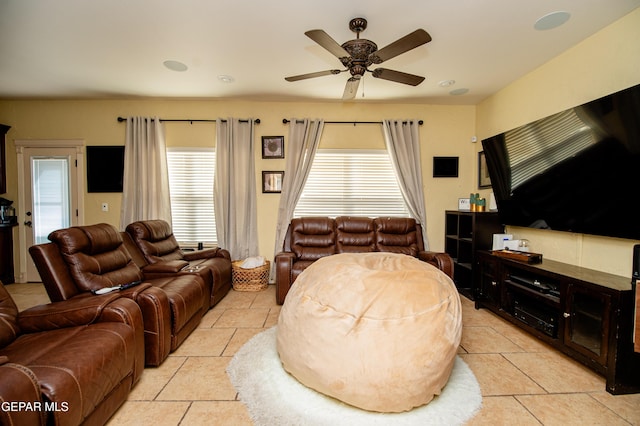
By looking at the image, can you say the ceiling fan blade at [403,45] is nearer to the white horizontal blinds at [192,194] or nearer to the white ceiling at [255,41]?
the white ceiling at [255,41]

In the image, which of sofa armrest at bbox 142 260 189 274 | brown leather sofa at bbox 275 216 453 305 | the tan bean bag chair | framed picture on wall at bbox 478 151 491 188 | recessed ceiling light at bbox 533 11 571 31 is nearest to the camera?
the tan bean bag chair

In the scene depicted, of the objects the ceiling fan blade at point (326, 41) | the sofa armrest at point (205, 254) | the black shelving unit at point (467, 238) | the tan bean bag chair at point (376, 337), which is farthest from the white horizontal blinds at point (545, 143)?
the sofa armrest at point (205, 254)

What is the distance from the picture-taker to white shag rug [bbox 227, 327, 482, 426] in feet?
5.04

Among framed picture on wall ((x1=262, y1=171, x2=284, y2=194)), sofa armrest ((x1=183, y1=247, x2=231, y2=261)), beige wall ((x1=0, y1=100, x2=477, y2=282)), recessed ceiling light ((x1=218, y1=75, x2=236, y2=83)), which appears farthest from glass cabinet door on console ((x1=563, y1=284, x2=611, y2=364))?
recessed ceiling light ((x1=218, y1=75, x2=236, y2=83))

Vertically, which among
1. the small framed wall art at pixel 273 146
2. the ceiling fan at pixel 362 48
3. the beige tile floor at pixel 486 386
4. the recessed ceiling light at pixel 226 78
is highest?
the recessed ceiling light at pixel 226 78

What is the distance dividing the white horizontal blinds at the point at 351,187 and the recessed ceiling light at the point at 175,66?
2.07 metres

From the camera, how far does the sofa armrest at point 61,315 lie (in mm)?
1665

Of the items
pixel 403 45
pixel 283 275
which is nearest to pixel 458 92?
pixel 403 45

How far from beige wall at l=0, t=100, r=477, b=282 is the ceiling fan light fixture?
1.04m

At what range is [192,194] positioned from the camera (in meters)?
4.26

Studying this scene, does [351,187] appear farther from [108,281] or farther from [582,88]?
[108,281]

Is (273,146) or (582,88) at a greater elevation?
(582,88)

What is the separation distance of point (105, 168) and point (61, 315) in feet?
10.8

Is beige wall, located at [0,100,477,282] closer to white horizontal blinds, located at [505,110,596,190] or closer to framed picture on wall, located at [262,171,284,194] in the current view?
framed picture on wall, located at [262,171,284,194]
